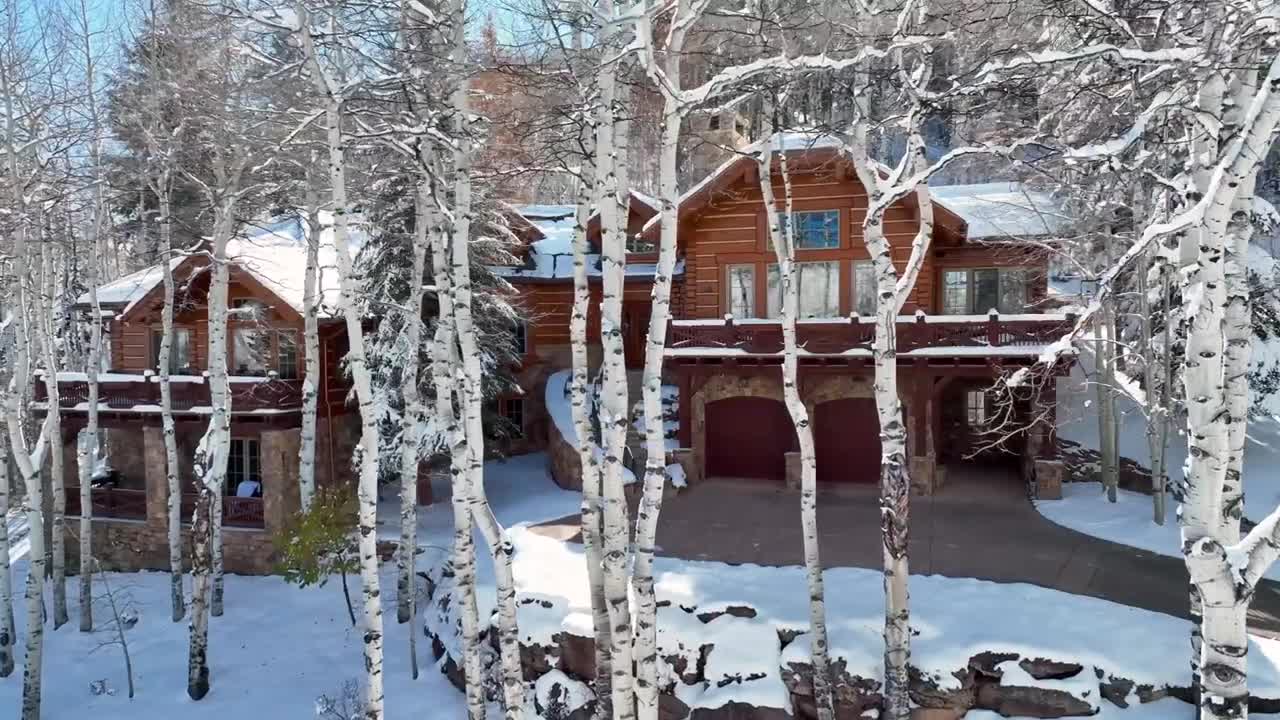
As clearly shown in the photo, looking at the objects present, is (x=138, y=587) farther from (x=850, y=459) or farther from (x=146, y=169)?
(x=850, y=459)

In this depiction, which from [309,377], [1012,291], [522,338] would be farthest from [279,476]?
[1012,291]

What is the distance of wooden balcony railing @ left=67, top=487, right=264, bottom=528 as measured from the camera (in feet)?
56.0

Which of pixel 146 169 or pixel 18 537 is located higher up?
pixel 146 169

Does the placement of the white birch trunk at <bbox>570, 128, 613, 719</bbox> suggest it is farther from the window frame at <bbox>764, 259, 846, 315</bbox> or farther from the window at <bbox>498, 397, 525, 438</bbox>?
the window at <bbox>498, 397, 525, 438</bbox>

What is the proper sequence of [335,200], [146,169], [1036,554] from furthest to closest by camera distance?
[146,169]
[1036,554]
[335,200]

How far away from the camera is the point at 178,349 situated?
65.6 ft

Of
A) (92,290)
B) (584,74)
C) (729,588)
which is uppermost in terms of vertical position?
(584,74)

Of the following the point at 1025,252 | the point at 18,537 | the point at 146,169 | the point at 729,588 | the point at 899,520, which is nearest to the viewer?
the point at 899,520

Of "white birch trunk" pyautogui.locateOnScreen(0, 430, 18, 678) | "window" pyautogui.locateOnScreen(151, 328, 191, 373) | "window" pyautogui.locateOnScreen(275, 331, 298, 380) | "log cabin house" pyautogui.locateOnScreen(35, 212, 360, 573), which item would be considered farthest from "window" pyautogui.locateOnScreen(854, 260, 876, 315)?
"window" pyautogui.locateOnScreen(151, 328, 191, 373)

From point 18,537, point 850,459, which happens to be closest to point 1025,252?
point 850,459

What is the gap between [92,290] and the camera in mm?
14188

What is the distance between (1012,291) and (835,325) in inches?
188

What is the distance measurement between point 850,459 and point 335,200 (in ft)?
43.1

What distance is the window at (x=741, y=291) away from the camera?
59.1ft
